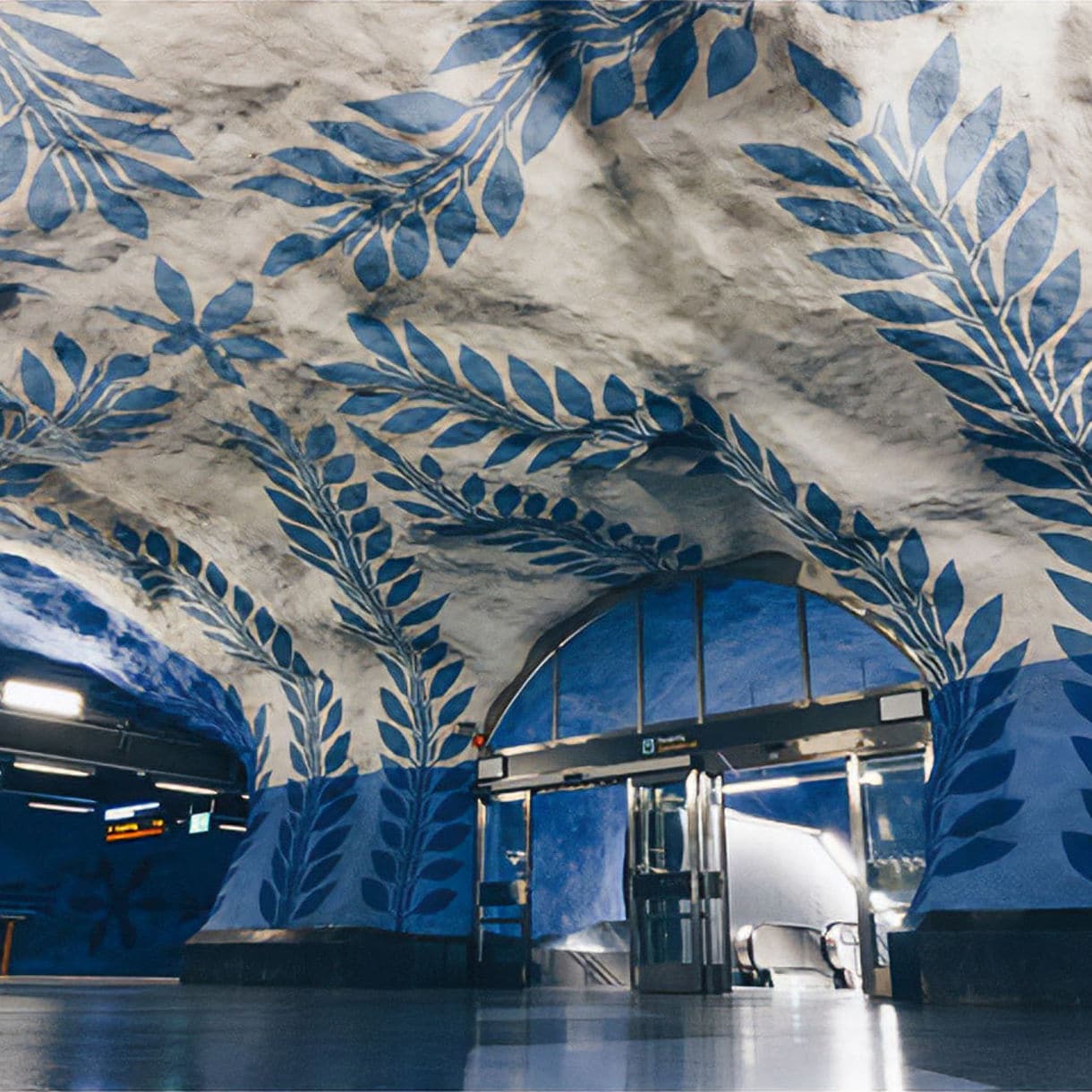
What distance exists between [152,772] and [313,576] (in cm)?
694

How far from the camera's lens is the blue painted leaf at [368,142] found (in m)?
6.38

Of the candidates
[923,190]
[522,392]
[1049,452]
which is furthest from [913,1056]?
[522,392]

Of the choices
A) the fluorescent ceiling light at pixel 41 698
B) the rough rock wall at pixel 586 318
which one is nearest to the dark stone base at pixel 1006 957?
→ the rough rock wall at pixel 586 318

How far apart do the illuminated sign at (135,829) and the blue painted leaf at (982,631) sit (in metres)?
16.9

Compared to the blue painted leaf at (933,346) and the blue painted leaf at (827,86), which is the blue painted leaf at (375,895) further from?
the blue painted leaf at (827,86)

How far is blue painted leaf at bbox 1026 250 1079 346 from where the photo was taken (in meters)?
6.27

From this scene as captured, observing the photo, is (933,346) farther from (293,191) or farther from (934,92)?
(293,191)

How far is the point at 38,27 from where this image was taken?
5.79 m

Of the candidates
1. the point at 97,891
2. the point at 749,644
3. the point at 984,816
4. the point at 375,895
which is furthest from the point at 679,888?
the point at 97,891

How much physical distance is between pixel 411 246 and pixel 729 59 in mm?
2335

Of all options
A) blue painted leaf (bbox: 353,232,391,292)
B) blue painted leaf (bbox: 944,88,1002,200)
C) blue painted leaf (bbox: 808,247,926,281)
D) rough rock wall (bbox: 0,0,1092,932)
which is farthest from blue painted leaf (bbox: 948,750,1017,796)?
blue painted leaf (bbox: 353,232,391,292)

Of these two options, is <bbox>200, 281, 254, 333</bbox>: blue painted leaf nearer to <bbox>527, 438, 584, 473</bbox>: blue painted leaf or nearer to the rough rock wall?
the rough rock wall

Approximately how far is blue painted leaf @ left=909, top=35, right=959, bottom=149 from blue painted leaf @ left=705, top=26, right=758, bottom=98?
0.84m

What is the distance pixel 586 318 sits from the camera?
757 centimetres
